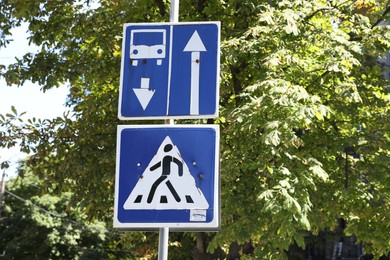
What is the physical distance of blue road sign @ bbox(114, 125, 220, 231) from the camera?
3688 mm

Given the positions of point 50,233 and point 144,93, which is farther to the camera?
point 50,233

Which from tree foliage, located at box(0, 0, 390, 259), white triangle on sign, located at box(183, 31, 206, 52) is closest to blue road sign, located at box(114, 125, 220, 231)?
white triangle on sign, located at box(183, 31, 206, 52)

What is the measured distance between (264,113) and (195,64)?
4490mm

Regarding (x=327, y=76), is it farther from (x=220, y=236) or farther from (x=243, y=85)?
(x=220, y=236)

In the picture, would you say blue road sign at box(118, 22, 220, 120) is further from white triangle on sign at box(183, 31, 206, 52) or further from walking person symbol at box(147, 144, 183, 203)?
walking person symbol at box(147, 144, 183, 203)

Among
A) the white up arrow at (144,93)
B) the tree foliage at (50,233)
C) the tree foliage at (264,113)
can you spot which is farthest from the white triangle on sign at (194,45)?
the tree foliage at (50,233)

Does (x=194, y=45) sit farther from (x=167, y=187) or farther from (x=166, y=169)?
(x=167, y=187)

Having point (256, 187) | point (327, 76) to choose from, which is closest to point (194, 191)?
point (256, 187)

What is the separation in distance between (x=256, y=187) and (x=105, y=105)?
368 centimetres

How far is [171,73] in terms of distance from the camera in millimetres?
4027

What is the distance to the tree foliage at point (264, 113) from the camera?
8.54 metres

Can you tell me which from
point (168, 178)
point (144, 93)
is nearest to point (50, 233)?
point (144, 93)

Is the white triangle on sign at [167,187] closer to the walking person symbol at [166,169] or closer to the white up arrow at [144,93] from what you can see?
the walking person symbol at [166,169]

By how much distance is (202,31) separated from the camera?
13.5 feet
